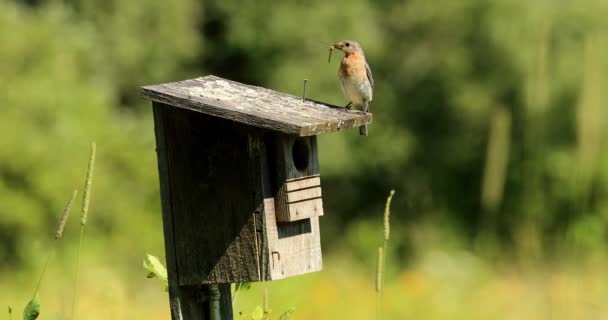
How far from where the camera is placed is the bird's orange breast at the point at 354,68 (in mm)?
7293

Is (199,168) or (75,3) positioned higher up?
(75,3)

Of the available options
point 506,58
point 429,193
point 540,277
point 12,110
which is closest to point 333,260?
point 429,193

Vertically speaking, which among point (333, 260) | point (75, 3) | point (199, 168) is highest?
point (75, 3)

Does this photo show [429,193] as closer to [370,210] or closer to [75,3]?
[370,210]

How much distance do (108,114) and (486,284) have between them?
11174mm

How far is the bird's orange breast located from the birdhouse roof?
1567 mm

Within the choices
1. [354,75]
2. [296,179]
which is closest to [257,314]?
[296,179]

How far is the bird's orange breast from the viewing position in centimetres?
729

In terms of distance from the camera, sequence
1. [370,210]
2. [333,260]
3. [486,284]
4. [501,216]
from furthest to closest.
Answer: [370,210] < [501,216] < [333,260] < [486,284]

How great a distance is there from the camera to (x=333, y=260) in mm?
24250

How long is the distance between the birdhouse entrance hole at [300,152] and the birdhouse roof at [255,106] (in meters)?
0.19

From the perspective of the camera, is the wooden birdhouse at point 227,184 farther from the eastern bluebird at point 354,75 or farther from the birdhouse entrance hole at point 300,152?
the eastern bluebird at point 354,75

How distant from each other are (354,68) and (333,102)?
19.2 metres

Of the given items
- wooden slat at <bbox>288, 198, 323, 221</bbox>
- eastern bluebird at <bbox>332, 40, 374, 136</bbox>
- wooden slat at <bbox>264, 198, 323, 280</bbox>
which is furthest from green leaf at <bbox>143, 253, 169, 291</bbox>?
eastern bluebird at <bbox>332, 40, 374, 136</bbox>
